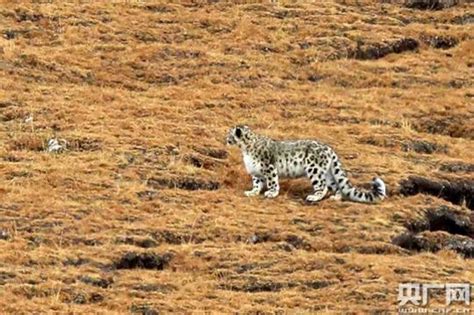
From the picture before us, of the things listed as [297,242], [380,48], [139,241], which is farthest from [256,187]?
[380,48]

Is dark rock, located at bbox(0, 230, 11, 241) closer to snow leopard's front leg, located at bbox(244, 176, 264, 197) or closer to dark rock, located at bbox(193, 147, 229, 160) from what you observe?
snow leopard's front leg, located at bbox(244, 176, 264, 197)

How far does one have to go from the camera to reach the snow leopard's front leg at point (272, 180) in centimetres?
2586

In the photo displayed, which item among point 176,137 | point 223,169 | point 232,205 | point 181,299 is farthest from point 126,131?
point 181,299

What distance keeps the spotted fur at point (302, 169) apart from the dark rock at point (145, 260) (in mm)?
4325

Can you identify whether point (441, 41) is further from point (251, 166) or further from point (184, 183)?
point (184, 183)

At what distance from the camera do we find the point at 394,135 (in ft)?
103

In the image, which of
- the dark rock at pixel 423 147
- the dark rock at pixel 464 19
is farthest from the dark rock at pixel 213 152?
the dark rock at pixel 464 19

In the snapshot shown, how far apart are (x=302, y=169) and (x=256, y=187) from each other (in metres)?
1.02

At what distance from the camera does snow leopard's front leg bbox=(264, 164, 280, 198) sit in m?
25.9

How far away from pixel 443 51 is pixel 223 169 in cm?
1575

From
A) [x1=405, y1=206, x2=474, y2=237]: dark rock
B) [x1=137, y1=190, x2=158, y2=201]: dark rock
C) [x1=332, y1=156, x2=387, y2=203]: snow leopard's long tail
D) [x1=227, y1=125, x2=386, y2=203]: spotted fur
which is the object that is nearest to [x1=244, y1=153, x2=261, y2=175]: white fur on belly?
[x1=227, y1=125, x2=386, y2=203]: spotted fur

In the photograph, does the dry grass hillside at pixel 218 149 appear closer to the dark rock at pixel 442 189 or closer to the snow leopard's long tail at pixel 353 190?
the dark rock at pixel 442 189

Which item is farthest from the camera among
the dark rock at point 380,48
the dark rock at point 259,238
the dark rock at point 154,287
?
the dark rock at point 380,48

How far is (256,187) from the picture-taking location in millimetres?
26141
